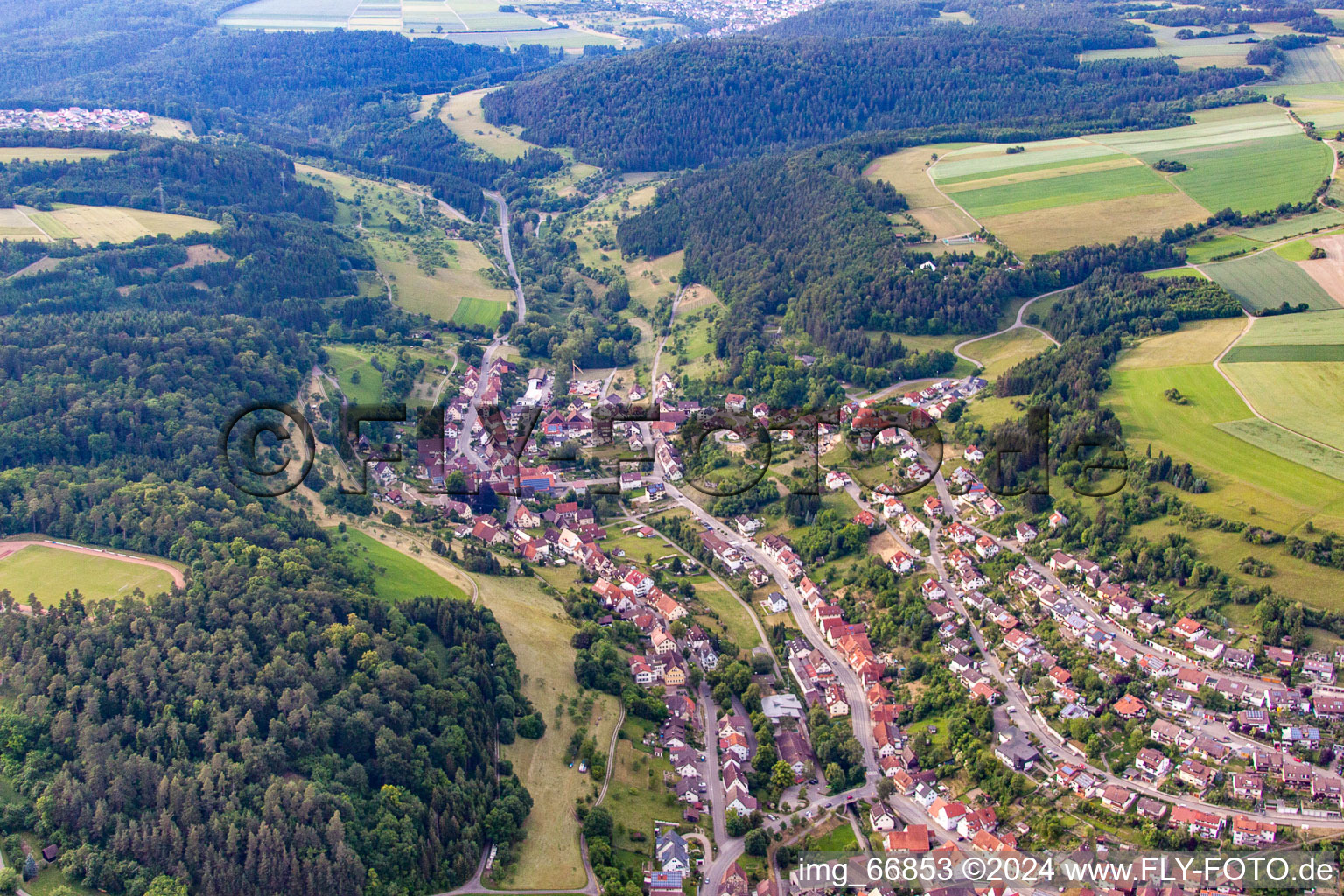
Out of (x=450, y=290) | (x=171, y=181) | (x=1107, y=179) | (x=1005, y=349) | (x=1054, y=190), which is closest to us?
(x=1005, y=349)

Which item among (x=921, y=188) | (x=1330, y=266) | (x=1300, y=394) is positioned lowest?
(x=1300, y=394)

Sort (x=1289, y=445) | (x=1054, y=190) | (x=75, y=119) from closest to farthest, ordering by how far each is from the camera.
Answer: (x=1289, y=445) → (x=1054, y=190) → (x=75, y=119)

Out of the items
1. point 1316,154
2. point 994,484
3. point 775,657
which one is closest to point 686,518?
point 775,657

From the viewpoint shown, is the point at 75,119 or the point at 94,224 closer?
the point at 94,224

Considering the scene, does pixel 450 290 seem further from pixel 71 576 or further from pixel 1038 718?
pixel 1038 718

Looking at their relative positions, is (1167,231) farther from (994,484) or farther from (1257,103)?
(1257,103)

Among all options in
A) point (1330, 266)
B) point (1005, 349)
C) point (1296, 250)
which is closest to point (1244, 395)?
point (1005, 349)

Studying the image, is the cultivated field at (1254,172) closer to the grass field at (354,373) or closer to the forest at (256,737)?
the grass field at (354,373)

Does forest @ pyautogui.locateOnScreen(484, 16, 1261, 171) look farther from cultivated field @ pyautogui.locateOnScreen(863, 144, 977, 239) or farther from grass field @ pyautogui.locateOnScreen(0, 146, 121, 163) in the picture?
grass field @ pyautogui.locateOnScreen(0, 146, 121, 163)
